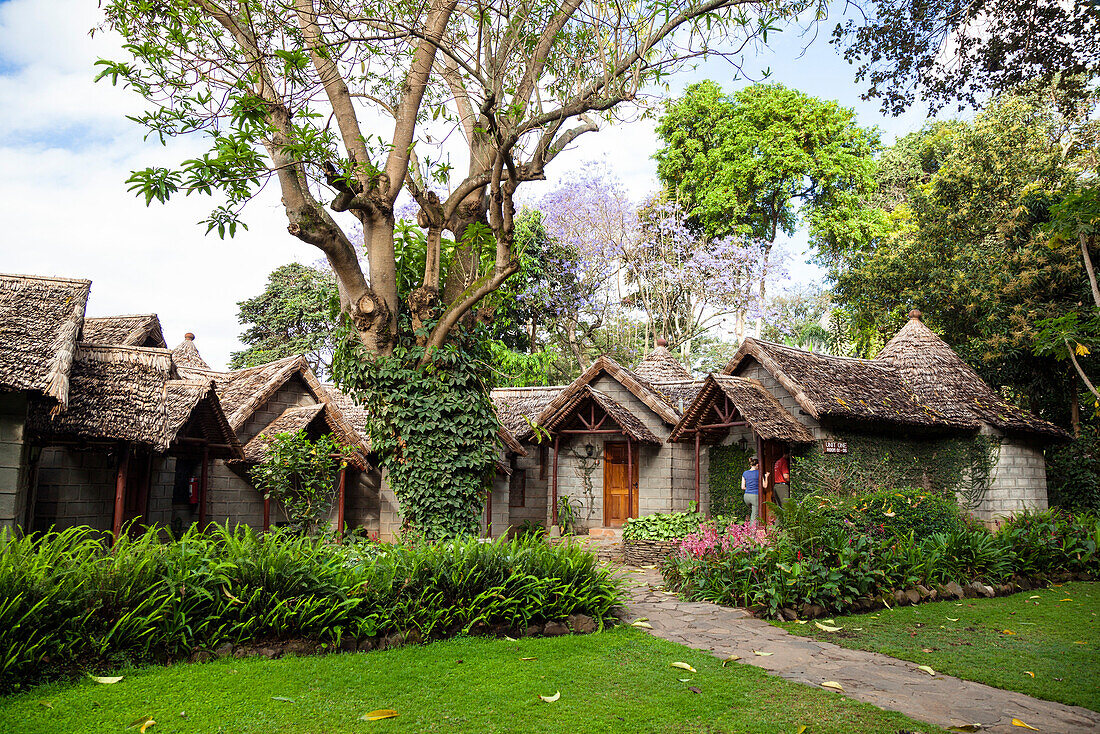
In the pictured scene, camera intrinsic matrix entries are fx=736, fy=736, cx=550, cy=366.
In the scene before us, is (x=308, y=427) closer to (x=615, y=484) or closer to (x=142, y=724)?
(x=615, y=484)

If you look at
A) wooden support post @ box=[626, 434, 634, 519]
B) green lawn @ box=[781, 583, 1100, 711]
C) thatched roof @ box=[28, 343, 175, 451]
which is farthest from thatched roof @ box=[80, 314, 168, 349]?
green lawn @ box=[781, 583, 1100, 711]

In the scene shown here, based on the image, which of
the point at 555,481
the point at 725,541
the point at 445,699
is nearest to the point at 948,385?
the point at 725,541

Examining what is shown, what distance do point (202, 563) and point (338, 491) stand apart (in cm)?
1020

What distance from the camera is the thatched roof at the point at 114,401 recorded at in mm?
9586

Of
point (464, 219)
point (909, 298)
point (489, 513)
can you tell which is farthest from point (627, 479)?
point (464, 219)

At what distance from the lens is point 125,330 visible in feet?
50.3

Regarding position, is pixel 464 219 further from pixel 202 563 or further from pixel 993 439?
pixel 993 439

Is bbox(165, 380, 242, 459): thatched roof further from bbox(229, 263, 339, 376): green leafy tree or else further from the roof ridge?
Answer: bbox(229, 263, 339, 376): green leafy tree

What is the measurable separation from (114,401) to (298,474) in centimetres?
475

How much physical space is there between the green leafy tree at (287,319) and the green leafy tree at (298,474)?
1538 cm

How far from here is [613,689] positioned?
6082 mm

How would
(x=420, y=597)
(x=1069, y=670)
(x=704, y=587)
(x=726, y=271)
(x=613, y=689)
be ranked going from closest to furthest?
(x=613, y=689)
(x=1069, y=670)
(x=420, y=597)
(x=704, y=587)
(x=726, y=271)

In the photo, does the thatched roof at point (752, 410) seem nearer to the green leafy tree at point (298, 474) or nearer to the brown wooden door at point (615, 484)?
the brown wooden door at point (615, 484)

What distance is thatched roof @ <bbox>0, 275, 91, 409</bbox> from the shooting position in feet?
27.9
